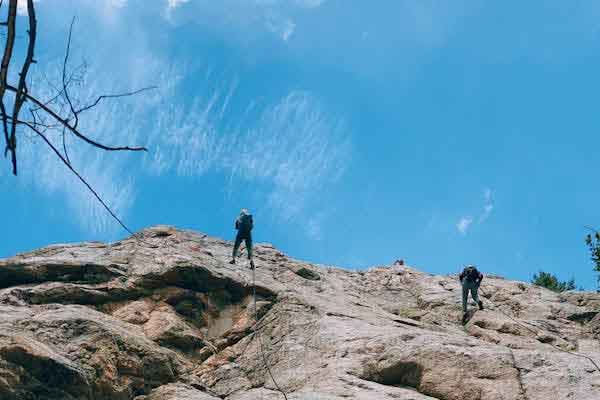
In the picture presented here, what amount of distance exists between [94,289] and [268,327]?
4422 mm

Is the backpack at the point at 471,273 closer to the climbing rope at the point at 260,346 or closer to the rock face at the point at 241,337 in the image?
the rock face at the point at 241,337

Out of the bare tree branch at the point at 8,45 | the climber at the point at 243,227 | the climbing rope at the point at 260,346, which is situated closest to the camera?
the bare tree branch at the point at 8,45

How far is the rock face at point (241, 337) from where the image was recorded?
41.8ft

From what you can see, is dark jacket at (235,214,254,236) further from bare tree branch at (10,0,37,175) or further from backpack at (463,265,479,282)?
bare tree branch at (10,0,37,175)

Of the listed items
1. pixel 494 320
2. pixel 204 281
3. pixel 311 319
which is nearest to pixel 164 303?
pixel 204 281

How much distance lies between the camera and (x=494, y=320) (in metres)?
19.8

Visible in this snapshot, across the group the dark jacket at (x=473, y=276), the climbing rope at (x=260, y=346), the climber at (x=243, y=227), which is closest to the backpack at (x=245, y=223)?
the climber at (x=243, y=227)

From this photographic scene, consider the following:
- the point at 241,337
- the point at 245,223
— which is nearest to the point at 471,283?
the point at 245,223

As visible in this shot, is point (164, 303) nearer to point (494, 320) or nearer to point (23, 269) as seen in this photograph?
point (23, 269)

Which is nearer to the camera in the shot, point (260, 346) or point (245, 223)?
point (260, 346)

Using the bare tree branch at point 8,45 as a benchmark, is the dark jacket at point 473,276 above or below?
above

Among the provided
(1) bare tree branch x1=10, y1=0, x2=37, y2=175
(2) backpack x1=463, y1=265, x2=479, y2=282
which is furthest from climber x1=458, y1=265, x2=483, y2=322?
(1) bare tree branch x1=10, y1=0, x2=37, y2=175

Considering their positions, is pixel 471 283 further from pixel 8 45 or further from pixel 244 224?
pixel 8 45

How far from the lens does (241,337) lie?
1639 centimetres
